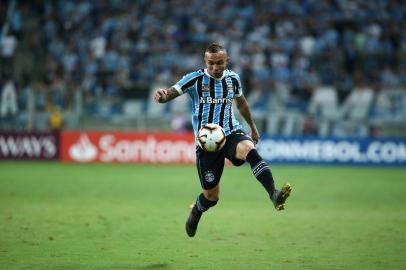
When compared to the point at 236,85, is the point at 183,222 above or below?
below

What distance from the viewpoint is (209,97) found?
27.4 feet

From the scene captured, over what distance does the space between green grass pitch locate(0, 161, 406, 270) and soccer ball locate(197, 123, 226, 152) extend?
1.30 meters

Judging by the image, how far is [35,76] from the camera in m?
23.7

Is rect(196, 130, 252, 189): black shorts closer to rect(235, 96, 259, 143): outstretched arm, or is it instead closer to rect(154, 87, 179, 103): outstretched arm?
rect(235, 96, 259, 143): outstretched arm

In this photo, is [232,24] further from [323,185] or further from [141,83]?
[323,185]

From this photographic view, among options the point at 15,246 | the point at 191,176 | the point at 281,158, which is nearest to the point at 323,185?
the point at 191,176

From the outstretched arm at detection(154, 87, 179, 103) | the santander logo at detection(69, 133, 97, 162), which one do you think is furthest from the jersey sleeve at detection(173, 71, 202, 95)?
the santander logo at detection(69, 133, 97, 162)

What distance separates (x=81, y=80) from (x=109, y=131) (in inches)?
105

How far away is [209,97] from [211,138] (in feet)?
2.15

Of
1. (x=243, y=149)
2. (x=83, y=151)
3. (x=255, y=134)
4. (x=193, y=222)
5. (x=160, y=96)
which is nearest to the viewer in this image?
(x=160, y=96)

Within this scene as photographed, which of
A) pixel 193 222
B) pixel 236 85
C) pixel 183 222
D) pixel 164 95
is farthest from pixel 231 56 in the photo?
pixel 164 95

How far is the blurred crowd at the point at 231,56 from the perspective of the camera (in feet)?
72.0

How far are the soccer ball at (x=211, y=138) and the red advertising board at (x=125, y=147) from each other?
47.3 feet

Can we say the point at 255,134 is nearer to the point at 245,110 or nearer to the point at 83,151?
the point at 245,110
